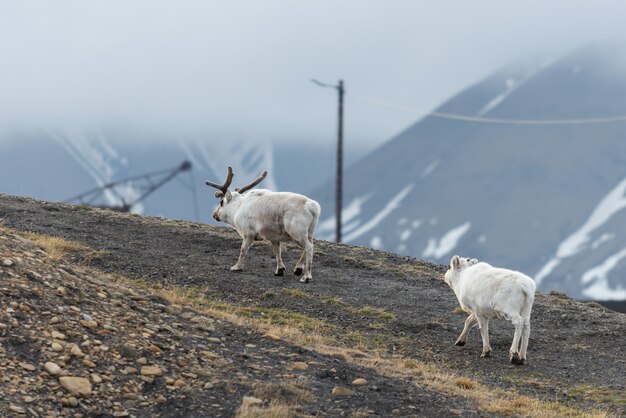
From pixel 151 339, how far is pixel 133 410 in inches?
85.9

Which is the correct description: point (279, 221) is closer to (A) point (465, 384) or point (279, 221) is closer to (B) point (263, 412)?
(A) point (465, 384)

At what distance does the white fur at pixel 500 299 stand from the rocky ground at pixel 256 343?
43 centimetres

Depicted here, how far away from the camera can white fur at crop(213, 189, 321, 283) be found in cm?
2703

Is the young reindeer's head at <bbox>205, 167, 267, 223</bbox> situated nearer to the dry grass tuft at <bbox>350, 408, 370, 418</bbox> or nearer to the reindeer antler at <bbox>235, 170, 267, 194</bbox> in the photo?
the reindeer antler at <bbox>235, 170, 267, 194</bbox>

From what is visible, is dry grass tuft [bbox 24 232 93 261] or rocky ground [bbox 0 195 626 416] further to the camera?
dry grass tuft [bbox 24 232 93 261]

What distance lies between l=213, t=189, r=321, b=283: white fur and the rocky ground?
0.57m

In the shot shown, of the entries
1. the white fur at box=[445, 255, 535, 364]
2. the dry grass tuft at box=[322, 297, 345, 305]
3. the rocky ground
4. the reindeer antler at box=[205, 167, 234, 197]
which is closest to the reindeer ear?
the white fur at box=[445, 255, 535, 364]

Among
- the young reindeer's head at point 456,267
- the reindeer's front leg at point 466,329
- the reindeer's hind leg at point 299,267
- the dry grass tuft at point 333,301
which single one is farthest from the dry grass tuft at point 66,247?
the reindeer's front leg at point 466,329

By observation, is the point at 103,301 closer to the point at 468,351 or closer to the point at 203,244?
the point at 468,351

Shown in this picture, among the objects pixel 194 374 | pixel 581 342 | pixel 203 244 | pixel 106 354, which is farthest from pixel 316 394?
pixel 203 244

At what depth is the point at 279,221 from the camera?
89.5 feet

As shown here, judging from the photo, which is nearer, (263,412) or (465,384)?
(263,412)

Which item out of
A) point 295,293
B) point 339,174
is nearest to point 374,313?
point 295,293

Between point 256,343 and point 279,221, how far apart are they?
7674mm
